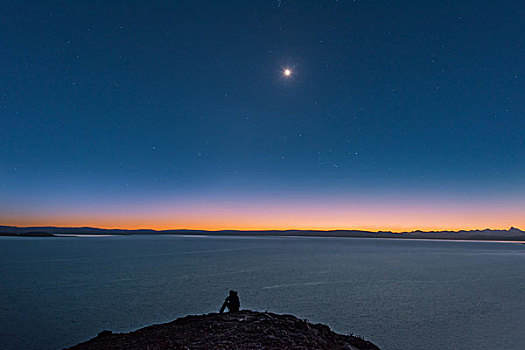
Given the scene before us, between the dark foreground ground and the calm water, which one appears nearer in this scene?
the dark foreground ground

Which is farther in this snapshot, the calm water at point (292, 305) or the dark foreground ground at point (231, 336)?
the calm water at point (292, 305)

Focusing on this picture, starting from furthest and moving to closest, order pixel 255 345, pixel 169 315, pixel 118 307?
pixel 118 307, pixel 169 315, pixel 255 345

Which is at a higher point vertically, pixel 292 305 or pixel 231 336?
pixel 231 336

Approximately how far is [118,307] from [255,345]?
17.6 meters

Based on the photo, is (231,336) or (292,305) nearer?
(231,336)

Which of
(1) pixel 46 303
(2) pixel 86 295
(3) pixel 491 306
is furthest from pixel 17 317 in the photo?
(3) pixel 491 306

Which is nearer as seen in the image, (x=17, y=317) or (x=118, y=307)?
(x=17, y=317)

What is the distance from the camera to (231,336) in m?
9.05

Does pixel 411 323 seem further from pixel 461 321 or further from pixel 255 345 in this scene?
pixel 255 345

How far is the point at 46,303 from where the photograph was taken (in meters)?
23.1

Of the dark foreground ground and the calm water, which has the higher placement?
the dark foreground ground

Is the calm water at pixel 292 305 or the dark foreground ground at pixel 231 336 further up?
the dark foreground ground at pixel 231 336

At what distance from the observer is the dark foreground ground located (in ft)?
28.5

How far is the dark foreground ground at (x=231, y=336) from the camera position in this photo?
8.69 metres
